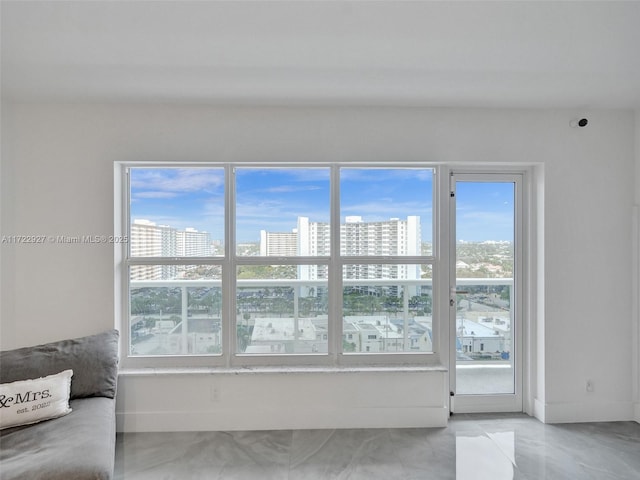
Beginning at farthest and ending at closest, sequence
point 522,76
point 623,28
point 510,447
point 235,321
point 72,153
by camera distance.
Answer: point 235,321 < point 72,153 < point 510,447 < point 522,76 < point 623,28

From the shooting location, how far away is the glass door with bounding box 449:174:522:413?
10.6 ft

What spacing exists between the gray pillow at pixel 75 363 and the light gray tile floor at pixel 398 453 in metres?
0.50

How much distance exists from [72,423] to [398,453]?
2062 millimetres

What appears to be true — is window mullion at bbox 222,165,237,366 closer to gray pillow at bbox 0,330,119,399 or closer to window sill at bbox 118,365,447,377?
window sill at bbox 118,365,447,377

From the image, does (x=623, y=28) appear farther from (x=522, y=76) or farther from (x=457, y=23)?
(x=457, y=23)

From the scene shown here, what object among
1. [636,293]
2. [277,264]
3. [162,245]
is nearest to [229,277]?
[277,264]

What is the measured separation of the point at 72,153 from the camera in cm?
288

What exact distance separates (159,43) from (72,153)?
141 centimetres

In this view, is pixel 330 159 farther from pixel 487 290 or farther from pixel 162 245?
pixel 487 290

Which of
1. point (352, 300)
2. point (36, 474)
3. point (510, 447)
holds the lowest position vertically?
point (510, 447)

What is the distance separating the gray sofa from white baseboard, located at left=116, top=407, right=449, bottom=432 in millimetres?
430

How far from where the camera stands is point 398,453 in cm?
258

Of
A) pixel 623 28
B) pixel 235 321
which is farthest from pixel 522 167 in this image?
pixel 235 321

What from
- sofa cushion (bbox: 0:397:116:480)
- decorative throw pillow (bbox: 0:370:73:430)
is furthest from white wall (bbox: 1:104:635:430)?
sofa cushion (bbox: 0:397:116:480)
